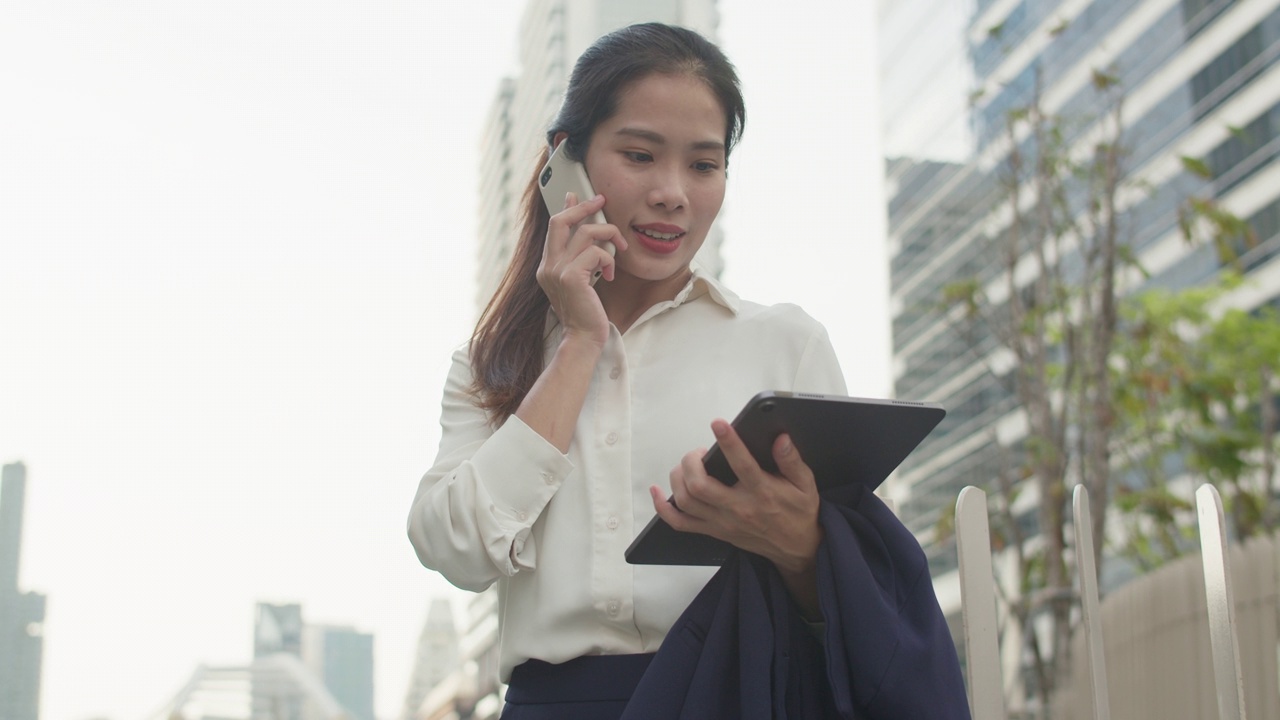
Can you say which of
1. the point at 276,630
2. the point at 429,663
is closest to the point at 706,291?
the point at 276,630

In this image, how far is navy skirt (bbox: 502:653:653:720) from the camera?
1.43 meters

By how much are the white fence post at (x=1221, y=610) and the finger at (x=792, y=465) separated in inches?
21.7

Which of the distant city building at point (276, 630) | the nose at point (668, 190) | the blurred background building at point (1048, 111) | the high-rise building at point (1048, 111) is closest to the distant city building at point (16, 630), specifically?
the distant city building at point (276, 630)

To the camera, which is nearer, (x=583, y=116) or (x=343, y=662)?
(x=583, y=116)

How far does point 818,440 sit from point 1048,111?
32082mm

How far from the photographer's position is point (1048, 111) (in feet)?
102

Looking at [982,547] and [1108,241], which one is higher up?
[1108,241]

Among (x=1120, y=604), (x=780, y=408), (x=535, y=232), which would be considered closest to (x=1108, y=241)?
(x=1120, y=604)

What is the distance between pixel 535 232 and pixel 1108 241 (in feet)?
26.4

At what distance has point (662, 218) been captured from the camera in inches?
65.2

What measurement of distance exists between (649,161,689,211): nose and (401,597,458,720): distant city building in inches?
1040

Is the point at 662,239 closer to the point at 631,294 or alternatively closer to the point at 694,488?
the point at 631,294

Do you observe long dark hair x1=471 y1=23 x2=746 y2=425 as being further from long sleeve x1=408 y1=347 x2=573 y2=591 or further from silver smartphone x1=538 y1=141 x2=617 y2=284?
long sleeve x1=408 y1=347 x2=573 y2=591

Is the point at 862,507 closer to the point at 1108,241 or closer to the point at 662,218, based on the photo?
the point at 662,218
